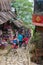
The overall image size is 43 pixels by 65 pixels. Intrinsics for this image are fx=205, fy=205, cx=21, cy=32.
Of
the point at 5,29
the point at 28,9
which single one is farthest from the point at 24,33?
the point at 28,9

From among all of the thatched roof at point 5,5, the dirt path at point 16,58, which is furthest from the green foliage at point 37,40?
the thatched roof at point 5,5

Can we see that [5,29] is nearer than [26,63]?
No

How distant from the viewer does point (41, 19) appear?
10031 mm

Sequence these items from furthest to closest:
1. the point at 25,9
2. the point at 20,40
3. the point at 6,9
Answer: the point at 25,9, the point at 6,9, the point at 20,40

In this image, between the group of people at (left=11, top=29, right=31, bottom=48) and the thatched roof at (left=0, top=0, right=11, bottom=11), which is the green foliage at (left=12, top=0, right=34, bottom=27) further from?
the group of people at (left=11, top=29, right=31, bottom=48)

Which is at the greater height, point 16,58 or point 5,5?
point 5,5

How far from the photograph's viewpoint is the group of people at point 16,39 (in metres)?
13.4

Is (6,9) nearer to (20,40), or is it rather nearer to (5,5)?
(5,5)

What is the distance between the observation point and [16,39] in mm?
13672

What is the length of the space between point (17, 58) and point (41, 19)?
2.72m

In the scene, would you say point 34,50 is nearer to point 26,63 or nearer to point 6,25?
point 26,63

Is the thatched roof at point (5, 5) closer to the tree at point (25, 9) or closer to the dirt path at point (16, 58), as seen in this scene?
the tree at point (25, 9)

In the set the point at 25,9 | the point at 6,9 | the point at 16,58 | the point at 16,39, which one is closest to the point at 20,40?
the point at 16,39

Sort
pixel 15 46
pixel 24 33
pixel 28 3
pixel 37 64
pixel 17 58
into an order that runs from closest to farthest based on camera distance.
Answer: pixel 37 64
pixel 17 58
pixel 15 46
pixel 24 33
pixel 28 3
